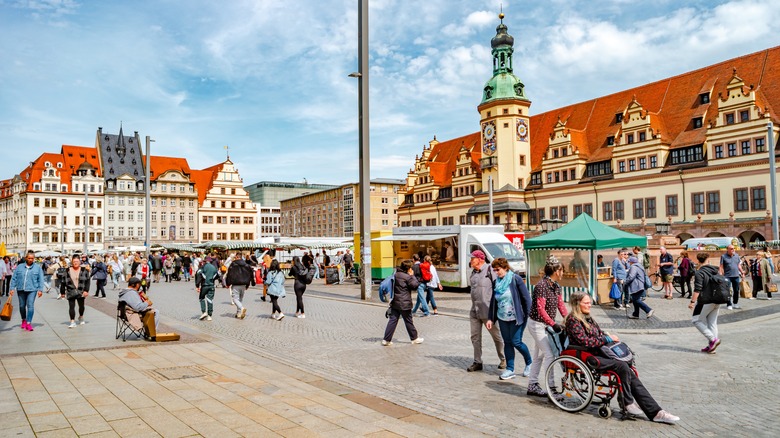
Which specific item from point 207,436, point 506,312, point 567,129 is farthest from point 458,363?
point 567,129

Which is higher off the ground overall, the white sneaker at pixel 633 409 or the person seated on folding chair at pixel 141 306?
the person seated on folding chair at pixel 141 306

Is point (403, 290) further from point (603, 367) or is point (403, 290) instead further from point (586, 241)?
point (586, 241)

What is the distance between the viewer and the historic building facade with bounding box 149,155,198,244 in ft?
323

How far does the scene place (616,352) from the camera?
677cm

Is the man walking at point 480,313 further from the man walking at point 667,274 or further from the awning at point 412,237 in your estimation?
the awning at point 412,237

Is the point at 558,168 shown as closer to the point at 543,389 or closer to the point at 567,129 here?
the point at 567,129

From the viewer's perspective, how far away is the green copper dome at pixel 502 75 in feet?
218

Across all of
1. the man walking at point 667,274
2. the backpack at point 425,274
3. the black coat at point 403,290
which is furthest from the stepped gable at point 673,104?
the black coat at point 403,290

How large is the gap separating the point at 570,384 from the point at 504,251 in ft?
59.4

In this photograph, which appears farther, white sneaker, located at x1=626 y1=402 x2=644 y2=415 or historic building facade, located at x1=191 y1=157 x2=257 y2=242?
historic building facade, located at x1=191 y1=157 x2=257 y2=242

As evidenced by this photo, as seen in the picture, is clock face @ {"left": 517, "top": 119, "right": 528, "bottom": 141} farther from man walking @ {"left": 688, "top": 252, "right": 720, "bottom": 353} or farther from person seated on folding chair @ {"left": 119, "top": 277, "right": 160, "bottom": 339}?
person seated on folding chair @ {"left": 119, "top": 277, "right": 160, "bottom": 339}

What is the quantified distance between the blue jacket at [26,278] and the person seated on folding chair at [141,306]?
241 centimetres

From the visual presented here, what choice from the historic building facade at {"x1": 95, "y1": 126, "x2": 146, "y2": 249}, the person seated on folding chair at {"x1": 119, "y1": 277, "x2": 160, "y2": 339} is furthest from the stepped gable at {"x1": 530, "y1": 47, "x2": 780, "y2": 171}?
the historic building facade at {"x1": 95, "y1": 126, "x2": 146, "y2": 249}

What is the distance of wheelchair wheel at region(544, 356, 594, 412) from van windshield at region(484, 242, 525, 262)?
1705 cm
